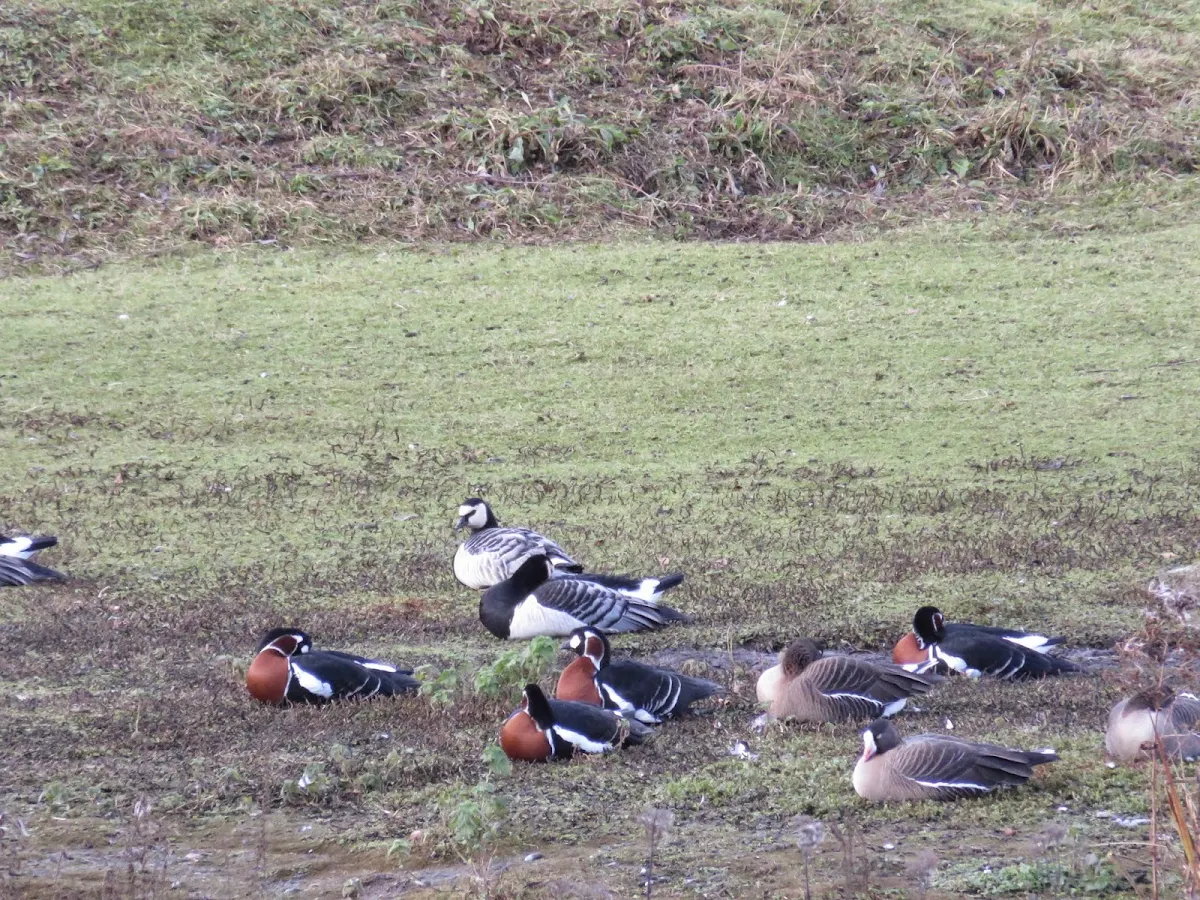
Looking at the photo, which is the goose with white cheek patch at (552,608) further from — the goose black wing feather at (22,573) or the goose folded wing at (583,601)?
the goose black wing feather at (22,573)

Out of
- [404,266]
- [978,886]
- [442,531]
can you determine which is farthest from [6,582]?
[404,266]

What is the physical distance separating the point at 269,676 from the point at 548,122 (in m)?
13.9

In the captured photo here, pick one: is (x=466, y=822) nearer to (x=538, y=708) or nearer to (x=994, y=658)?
(x=538, y=708)

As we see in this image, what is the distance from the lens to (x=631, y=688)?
7.59 m

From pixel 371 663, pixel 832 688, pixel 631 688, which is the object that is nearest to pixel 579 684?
pixel 631 688

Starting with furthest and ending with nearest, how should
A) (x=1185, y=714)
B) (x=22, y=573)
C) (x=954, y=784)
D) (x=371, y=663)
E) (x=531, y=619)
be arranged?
(x=22, y=573) < (x=531, y=619) < (x=371, y=663) < (x=1185, y=714) < (x=954, y=784)

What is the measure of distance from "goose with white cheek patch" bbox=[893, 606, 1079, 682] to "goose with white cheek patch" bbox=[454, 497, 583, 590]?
2.52m

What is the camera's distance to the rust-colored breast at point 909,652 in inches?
332

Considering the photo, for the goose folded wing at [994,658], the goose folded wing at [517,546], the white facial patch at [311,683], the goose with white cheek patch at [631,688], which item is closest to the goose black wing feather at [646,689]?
the goose with white cheek patch at [631,688]

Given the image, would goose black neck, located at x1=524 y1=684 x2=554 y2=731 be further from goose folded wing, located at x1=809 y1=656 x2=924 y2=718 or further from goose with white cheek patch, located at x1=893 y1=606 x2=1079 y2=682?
goose with white cheek patch, located at x1=893 y1=606 x2=1079 y2=682

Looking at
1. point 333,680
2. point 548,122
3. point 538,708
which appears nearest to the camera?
point 538,708

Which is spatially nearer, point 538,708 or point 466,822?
point 466,822

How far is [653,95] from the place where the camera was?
21469 mm

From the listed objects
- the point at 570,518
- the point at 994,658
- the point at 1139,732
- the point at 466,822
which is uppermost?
the point at 1139,732
